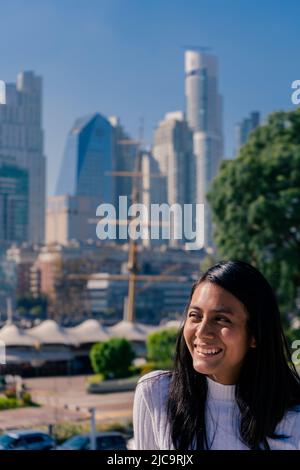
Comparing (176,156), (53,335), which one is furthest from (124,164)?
(53,335)

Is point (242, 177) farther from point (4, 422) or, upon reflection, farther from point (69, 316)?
point (69, 316)

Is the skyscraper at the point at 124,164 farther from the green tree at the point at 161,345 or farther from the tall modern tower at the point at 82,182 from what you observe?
the green tree at the point at 161,345

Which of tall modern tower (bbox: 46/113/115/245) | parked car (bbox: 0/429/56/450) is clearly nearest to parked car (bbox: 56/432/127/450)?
parked car (bbox: 0/429/56/450)

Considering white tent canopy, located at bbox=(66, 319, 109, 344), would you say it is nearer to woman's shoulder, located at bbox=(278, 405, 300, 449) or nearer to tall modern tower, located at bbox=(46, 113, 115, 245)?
tall modern tower, located at bbox=(46, 113, 115, 245)

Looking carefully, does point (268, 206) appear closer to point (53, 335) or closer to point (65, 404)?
point (65, 404)

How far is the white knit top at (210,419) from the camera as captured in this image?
0.79m

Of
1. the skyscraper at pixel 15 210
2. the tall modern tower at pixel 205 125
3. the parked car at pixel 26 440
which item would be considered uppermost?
the tall modern tower at pixel 205 125

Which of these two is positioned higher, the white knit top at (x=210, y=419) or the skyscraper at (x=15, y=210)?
the skyscraper at (x=15, y=210)

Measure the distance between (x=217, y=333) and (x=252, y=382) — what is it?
6cm

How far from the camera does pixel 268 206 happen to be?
720cm

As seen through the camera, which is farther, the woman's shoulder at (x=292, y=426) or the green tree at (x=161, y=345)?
the green tree at (x=161, y=345)

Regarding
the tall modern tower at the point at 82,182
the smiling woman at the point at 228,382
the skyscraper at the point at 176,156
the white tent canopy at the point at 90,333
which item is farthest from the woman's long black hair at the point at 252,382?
the tall modern tower at the point at 82,182

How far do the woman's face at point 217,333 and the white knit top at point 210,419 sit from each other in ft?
0.07
